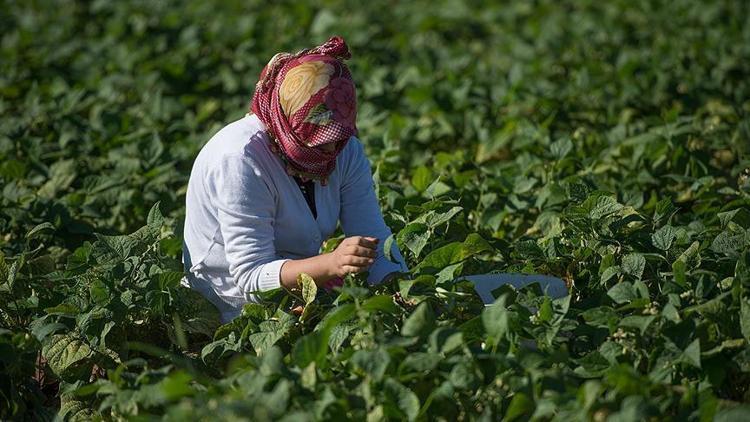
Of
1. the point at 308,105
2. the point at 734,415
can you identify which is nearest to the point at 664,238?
the point at 734,415

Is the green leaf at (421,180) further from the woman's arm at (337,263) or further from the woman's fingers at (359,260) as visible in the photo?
the woman's fingers at (359,260)

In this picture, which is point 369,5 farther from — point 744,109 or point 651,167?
point 651,167

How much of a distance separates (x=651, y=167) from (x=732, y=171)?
321 mm

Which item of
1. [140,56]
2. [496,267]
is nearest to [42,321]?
[496,267]

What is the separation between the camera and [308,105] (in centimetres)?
270

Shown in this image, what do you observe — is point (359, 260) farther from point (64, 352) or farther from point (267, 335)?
point (64, 352)

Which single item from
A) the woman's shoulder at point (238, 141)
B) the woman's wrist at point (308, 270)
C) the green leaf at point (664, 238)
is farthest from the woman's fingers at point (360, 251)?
the green leaf at point (664, 238)

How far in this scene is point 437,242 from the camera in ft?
10.4

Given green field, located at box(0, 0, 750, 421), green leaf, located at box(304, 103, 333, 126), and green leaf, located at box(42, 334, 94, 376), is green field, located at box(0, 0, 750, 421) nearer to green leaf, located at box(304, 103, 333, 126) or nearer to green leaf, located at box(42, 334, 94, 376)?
green leaf, located at box(42, 334, 94, 376)

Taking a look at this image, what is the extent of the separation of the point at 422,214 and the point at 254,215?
651 millimetres

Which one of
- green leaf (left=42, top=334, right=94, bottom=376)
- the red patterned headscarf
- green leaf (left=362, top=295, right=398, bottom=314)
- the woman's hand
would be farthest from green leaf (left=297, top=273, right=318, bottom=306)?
green leaf (left=42, top=334, right=94, bottom=376)

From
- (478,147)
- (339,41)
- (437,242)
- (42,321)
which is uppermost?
(339,41)

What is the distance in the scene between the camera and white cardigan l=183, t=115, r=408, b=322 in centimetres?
279

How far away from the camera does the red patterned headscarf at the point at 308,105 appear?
271 centimetres
